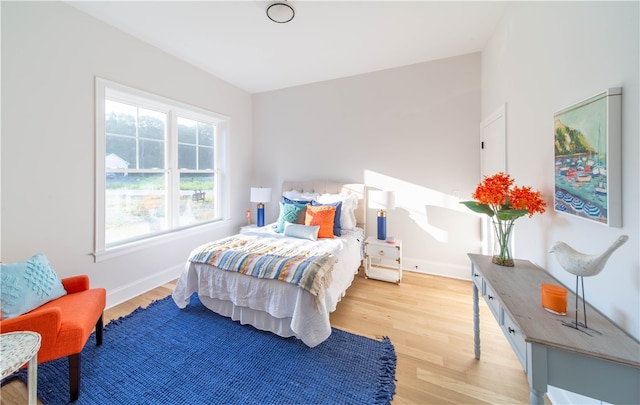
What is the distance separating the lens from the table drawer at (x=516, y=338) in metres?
0.99

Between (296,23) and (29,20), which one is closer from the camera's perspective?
(29,20)

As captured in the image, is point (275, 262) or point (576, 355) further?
point (275, 262)

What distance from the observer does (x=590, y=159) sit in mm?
1169

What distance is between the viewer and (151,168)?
2947mm

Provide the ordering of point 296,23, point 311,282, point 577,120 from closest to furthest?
point 577,120, point 311,282, point 296,23

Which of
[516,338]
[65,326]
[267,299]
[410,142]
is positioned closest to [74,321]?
[65,326]

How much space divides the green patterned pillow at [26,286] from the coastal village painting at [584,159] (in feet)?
10.6

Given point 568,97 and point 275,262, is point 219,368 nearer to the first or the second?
point 275,262

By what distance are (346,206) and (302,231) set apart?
0.74 metres

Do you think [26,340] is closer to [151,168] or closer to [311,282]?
[311,282]

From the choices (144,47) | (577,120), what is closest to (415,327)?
(577,120)

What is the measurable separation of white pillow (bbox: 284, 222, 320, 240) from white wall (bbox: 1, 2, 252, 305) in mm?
1697

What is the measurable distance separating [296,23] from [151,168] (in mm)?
2361

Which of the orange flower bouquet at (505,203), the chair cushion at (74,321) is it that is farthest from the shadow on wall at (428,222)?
the chair cushion at (74,321)
